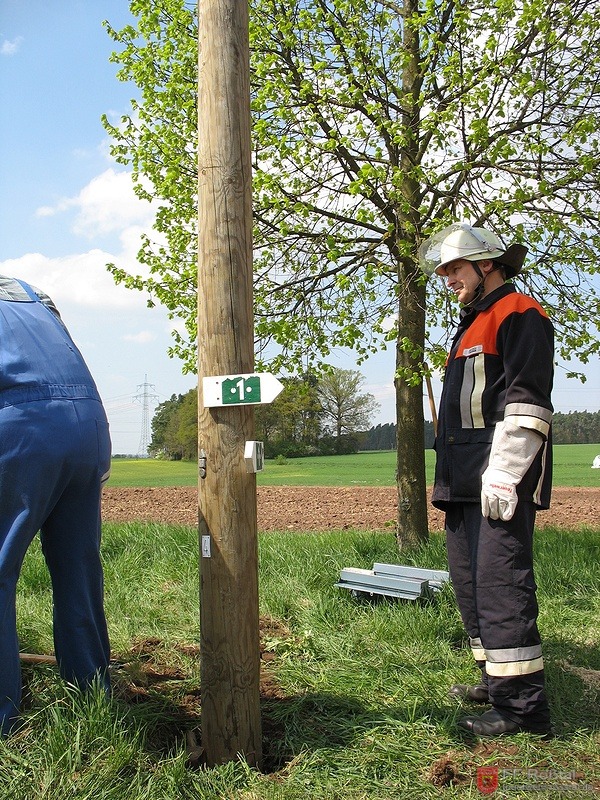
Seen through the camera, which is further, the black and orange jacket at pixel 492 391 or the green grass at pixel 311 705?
the black and orange jacket at pixel 492 391

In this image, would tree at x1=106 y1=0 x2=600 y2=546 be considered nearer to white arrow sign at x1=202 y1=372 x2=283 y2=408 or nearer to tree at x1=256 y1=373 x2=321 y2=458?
white arrow sign at x1=202 y1=372 x2=283 y2=408

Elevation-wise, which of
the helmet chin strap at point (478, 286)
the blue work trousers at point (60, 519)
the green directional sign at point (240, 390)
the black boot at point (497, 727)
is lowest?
the black boot at point (497, 727)

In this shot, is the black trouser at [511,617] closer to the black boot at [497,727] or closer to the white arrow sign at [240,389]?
the black boot at [497,727]

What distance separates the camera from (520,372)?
317 centimetres

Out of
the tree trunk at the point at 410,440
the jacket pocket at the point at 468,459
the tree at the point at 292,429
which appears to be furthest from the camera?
the tree at the point at 292,429

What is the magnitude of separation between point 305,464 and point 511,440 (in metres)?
31.6

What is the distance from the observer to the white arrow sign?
9.23 feet

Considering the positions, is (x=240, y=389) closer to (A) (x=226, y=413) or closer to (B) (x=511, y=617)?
(A) (x=226, y=413)

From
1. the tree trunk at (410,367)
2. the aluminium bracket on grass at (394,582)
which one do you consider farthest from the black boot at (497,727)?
the tree trunk at (410,367)

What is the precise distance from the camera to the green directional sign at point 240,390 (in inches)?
112

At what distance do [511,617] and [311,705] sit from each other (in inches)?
40.0

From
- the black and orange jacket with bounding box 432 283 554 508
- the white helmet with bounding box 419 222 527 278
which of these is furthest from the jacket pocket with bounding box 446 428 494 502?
the white helmet with bounding box 419 222 527 278

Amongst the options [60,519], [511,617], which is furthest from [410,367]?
[60,519]

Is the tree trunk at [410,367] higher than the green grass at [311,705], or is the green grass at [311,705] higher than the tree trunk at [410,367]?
the tree trunk at [410,367]
